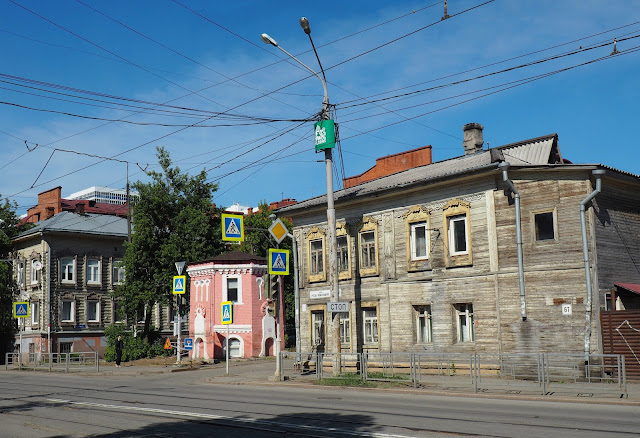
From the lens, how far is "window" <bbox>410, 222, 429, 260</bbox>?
25438 millimetres

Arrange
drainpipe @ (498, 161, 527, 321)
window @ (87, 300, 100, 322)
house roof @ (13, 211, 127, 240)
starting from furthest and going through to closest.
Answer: window @ (87, 300, 100, 322), house roof @ (13, 211, 127, 240), drainpipe @ (498, 161, 527, 321)

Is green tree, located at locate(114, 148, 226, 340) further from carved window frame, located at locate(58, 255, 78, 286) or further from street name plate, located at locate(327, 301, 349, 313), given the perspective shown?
street name plate, located at locate(327, 301, 349, 313)

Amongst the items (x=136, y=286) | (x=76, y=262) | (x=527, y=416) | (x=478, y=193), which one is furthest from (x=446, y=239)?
(x=76, y=262)

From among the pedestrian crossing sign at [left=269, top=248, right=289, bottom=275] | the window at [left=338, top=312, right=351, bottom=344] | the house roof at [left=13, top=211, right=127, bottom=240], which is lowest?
the window at [left=338, top=312, right=351, bottom=344]

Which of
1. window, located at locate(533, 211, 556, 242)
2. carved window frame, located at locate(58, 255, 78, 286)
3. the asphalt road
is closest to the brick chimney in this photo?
window, located at locate(533, 211, 556, 242)

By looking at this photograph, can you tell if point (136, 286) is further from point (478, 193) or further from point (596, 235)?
point (596, 235)

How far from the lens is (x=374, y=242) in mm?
27266

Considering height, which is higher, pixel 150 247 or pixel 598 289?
pixel 150 247

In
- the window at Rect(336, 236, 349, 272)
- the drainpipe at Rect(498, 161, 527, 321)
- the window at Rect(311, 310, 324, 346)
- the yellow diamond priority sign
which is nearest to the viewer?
the drainpipe at Rect(498, 161, 527, 321)

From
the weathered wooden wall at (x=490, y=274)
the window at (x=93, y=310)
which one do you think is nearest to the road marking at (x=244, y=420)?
the weathered wooden wall at (x=490, y=274)

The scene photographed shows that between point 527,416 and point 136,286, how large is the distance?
1329 inches

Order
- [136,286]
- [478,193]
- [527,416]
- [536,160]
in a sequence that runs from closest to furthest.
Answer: [527,416] → [478,193] → [536,160] → [136,286]

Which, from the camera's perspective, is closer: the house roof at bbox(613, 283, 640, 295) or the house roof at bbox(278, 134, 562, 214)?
the house roof at bbox(613, 283, 640, 295)

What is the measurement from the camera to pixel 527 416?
1309 centimetres
